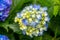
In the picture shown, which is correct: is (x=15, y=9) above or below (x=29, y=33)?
above

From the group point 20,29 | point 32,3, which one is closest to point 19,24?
point 20,29

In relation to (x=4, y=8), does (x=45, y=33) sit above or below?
below

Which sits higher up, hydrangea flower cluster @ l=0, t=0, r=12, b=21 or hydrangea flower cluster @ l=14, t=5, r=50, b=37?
hydrangea flower cluster @ l=0, t=0, r=12, b=21

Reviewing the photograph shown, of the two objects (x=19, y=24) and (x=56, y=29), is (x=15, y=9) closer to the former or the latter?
(x=19, y=24)

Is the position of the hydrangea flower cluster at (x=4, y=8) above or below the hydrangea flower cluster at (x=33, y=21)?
above
